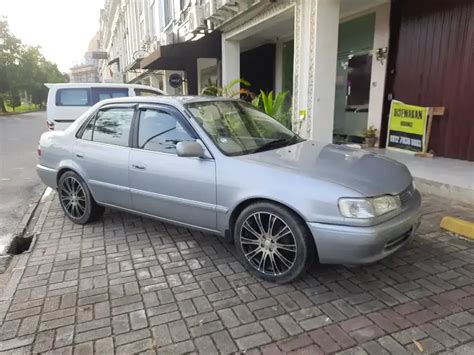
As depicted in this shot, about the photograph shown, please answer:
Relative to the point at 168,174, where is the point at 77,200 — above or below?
below

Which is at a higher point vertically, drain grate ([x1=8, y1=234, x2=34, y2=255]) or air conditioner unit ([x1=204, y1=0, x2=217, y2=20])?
air conditioner unit ([x1=204, y1=0, x2=217, y2=20])

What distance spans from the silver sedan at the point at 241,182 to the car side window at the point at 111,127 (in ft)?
0.04

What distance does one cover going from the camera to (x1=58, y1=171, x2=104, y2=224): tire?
455 centimetres

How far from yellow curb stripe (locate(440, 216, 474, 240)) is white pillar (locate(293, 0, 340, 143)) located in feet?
11.4

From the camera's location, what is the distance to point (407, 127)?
25.2 ft

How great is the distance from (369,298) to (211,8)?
9.19m

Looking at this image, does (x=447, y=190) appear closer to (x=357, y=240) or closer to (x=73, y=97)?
(x=357, y=240)

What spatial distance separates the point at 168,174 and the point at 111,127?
1172 mm

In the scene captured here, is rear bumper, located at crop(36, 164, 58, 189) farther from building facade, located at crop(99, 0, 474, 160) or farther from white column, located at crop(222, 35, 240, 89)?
white column, located at crop(222, 35, 240, 89)

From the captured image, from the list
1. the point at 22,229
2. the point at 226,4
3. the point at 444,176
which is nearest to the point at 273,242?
the point at 22,229

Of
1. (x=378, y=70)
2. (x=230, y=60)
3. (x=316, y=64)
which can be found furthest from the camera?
(x=230, y=60)

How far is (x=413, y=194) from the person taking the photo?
133 inches

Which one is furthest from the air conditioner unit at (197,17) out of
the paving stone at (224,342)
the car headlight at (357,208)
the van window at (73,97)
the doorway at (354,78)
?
the paving stone at (224,342)

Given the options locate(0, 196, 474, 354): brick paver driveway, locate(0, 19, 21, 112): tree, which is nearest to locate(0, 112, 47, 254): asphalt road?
locate(0, 196, 474, 354): brick paver driveway
